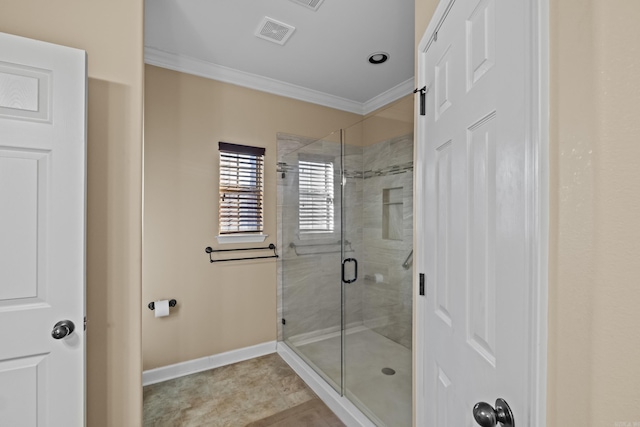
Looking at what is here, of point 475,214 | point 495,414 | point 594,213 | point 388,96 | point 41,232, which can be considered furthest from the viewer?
point 388,96

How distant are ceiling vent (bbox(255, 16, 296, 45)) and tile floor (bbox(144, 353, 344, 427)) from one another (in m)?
2.73

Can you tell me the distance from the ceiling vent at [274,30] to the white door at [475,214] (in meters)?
1.27

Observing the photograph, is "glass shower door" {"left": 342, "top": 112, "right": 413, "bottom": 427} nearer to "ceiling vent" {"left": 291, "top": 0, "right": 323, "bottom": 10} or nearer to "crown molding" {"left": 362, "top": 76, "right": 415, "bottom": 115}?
"crown molding" {"left": 362, "top": 76, "right": 415, "bottom": 115}

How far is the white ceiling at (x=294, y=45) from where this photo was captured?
6.21 ft

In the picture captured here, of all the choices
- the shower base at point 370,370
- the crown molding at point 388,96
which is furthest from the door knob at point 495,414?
the crown molding at point 388,96

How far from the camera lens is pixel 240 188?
2.71 m

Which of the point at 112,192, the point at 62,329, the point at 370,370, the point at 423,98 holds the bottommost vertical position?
the point at 370,370

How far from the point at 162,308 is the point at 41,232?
52.1 inches

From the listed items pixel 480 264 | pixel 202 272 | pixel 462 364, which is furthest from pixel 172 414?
pixel 480 264

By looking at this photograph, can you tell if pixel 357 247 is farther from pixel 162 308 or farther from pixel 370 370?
pixel 162 308

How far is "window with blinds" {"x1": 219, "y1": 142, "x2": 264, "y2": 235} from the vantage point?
8.68 feet

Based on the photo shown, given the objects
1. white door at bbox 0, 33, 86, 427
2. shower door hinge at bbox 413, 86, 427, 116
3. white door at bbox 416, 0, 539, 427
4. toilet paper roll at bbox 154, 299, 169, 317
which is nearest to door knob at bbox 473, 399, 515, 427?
white door at bbox 416, 0, 539, 427

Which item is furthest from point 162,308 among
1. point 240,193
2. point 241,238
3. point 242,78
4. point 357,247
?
point 242,78

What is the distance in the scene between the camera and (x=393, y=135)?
250cm
